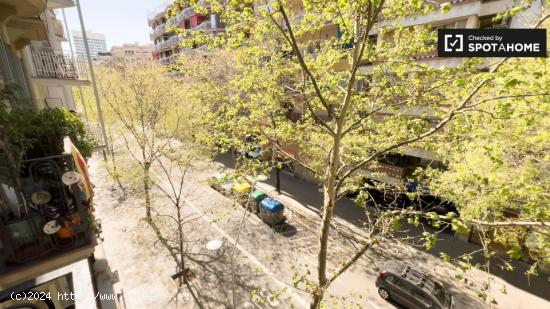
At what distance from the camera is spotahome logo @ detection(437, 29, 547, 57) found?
4828 millimetres

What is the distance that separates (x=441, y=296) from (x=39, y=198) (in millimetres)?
12419

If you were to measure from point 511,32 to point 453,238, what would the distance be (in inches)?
507

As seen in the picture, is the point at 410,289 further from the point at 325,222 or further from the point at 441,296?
the point at 325,222

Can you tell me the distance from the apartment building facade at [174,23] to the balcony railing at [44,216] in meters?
29.8

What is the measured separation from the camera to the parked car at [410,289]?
9.62m

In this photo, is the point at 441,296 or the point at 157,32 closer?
the point at 441,296

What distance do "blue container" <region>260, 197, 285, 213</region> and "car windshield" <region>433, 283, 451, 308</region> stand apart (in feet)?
26.6

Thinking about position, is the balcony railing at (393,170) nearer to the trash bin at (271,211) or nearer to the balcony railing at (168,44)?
the trash bin at (271,211)

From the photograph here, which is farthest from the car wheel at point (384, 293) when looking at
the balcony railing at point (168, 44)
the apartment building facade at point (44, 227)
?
the balcony railing at point (168, 44)

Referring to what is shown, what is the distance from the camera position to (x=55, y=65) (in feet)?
32.4

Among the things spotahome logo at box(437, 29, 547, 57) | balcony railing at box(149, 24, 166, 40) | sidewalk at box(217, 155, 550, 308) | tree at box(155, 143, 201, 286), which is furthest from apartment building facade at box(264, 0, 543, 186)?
balcony railing at box(149, 24, 166, 40)

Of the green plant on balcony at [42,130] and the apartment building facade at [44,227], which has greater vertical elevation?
the green plant on balcony at [42,130]

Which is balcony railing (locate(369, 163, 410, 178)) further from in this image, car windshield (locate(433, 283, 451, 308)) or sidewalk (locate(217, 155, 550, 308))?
car windshield (locate(433, 283, 451, 308))

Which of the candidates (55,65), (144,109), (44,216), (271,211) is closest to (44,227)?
(44,216)
